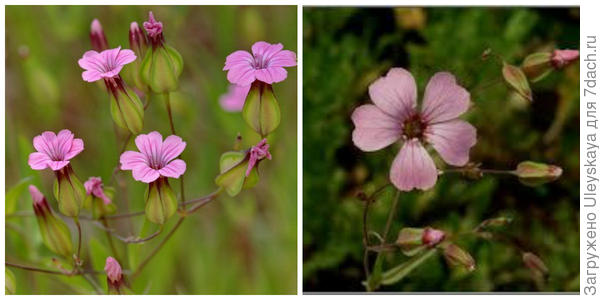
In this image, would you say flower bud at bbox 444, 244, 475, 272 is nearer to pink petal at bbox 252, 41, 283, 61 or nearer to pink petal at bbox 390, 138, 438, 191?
pink petal at bbox 390, 138, 438, 191

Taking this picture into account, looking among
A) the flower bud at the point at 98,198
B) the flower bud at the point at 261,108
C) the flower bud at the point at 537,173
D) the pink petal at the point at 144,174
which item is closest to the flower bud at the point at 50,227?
the flower bud at the point at 98,198

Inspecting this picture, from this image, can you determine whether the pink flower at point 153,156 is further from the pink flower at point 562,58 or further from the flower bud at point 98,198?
the pink flower at point 562,58

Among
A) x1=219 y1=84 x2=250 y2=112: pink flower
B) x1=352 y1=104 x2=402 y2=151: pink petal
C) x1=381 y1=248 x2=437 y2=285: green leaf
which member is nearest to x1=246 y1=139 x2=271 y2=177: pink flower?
x1=352 y1=104 x2=402 y2=151: pink petal
